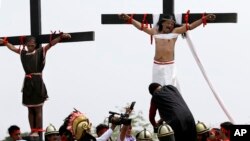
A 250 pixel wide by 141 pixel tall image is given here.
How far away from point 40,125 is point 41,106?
0.28 meters

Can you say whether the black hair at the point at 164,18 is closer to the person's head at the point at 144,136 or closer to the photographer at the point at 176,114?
the person's head at the point at 144,136

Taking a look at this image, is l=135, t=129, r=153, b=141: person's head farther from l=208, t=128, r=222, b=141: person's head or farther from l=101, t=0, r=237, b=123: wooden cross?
l=101, t=0, r=237, b=123: wooden cross

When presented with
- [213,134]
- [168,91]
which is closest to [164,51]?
[213,134]

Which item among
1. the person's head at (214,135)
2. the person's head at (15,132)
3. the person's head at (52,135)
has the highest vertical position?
the person's head at (52,135)

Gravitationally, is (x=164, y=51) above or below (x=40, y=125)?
above

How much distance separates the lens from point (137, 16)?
500 inches

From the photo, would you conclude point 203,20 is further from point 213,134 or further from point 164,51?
point 213,134

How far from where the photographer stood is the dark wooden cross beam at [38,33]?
12.8 m

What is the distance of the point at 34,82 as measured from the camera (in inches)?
510

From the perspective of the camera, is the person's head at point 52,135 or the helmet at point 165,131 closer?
the helmet at point 165,131

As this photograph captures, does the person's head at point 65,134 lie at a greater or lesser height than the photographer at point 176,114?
lesser

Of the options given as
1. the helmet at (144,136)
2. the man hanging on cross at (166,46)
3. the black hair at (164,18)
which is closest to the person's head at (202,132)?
the helmet at (144,136)

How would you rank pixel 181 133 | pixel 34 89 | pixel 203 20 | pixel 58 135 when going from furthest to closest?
pixel 34 89 → pixel 203 20 → pixel 58 135 → pixel 181 133

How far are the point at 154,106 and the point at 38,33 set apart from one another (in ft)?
9.35
